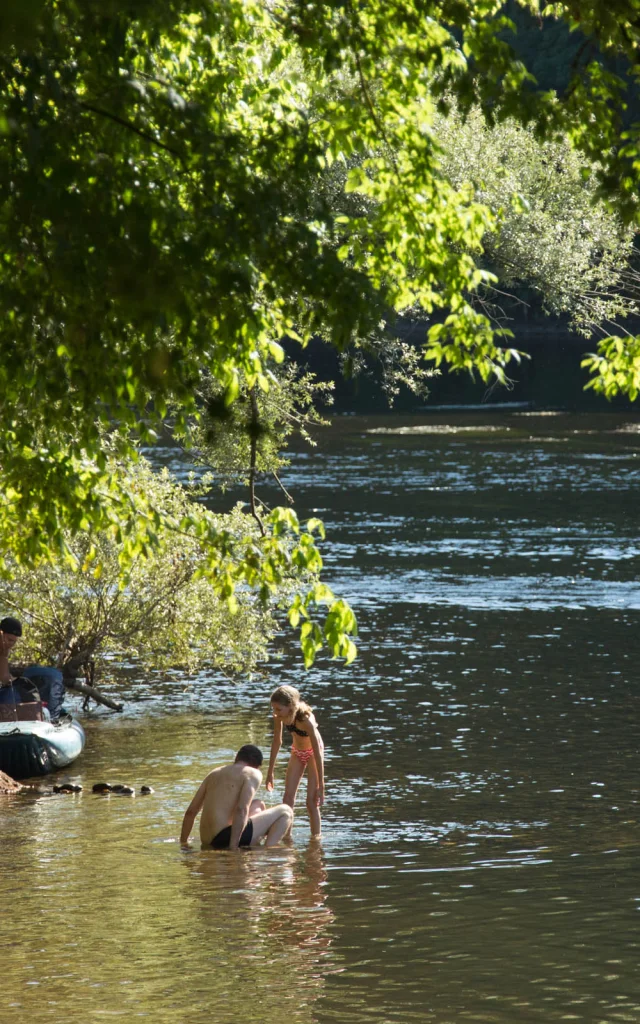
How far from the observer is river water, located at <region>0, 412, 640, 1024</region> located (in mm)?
9438

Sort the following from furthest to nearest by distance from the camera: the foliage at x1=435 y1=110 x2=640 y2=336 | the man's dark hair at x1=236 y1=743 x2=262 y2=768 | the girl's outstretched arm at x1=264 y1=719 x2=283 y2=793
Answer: the foliage at x1=435 y1=110 x2=640 y2=336 < the girl's outstretched arm at x1=264 y1=719 x2=283 y2=793 < the man's dark hair at x1=236 y1=743 x2=262 y2=768

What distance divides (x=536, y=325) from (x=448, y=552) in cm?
5918

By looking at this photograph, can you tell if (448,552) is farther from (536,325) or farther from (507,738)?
(536,325)

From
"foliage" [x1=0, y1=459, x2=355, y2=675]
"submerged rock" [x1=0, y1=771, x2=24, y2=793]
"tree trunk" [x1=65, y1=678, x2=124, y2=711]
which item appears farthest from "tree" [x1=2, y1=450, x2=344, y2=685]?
"submerged rock" [x1=0, y1=771, x2=24, y2=793]

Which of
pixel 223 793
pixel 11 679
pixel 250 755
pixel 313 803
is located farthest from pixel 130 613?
pixel 250 755

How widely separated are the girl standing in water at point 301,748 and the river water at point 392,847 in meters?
0.39

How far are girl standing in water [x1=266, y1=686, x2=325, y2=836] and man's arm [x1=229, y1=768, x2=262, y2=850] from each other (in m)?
0.67

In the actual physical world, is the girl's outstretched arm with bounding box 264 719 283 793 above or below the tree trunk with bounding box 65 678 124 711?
above

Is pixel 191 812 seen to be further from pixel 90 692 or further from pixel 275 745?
pixel 90 692

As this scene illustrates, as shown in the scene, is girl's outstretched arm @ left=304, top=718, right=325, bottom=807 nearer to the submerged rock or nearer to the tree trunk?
the submerged rock

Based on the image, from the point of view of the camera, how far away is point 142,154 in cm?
691

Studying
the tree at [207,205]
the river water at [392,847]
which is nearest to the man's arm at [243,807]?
the river water at [392,847]

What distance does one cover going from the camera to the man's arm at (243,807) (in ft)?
42.4

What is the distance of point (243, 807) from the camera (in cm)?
1302
